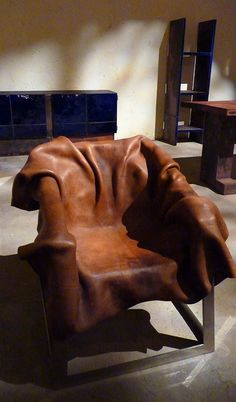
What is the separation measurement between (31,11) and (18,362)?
4243 mm

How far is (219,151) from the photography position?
10.7 feet

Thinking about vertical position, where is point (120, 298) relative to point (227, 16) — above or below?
below

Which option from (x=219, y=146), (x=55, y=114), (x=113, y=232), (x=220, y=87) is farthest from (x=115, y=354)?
(x=220, y=87)

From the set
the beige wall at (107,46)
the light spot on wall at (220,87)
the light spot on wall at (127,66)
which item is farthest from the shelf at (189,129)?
the light spot on wall at (220,87)

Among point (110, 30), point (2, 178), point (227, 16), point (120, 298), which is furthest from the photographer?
point (227, 16)

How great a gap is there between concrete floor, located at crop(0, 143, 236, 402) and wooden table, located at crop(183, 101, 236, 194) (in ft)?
4.99

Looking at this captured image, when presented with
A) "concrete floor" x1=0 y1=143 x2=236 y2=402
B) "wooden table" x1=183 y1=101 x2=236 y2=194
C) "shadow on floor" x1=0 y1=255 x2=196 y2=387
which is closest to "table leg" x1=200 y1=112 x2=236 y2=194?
"wooden table" x1=183 y1=101 x2=236 y2=194

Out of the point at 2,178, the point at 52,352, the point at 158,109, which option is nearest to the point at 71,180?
the point at 52,352

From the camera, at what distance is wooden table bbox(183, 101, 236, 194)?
10.4 feet

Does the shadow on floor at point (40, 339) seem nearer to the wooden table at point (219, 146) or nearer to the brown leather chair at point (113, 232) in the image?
the brown leather chair at point (113, 232)

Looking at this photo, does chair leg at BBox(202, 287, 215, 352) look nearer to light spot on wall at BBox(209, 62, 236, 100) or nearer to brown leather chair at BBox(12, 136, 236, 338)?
brown leather chair at BBox(12, 136, 236, 338)

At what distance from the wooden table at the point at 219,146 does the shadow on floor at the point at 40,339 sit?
1923 millimetres

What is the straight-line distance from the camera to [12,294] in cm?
183

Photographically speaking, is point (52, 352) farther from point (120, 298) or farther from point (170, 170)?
point (170, 170)
